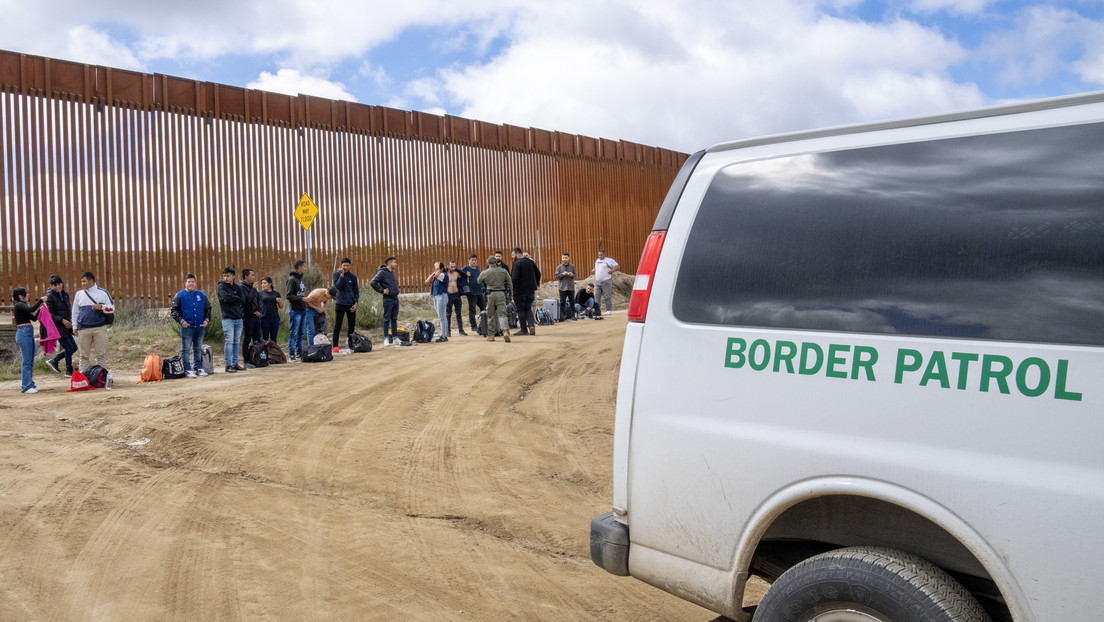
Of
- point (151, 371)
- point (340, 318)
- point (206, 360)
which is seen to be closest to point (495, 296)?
point (340, 318)

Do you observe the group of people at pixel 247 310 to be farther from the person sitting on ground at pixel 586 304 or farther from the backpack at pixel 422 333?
the person sitting on ground at pixel 586 304

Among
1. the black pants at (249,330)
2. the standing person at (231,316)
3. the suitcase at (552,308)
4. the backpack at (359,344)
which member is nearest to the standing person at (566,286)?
the suitcase at (552,308)

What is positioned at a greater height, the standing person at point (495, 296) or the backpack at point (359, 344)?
the standing person at point (495, 296)

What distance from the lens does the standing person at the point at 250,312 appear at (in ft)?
46.7

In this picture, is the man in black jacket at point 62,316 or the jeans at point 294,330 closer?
the man in black jacket at point 62,316

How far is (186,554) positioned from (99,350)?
8972mm

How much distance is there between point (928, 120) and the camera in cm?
269

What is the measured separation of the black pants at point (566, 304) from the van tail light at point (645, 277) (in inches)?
691

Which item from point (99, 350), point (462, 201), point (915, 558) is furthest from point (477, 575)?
point (462, 201)

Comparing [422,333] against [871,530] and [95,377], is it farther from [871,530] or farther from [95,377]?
[871,530]

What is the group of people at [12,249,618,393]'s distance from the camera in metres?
12.7

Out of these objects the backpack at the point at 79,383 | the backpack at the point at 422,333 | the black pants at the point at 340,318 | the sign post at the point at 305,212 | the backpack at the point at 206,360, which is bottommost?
the backpack at the point at 79,383

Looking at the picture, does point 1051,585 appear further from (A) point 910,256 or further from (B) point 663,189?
(B) point 663,189

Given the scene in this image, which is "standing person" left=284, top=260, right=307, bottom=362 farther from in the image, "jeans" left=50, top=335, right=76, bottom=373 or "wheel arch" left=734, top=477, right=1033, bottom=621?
"wheel arch" left=734, top=477, right=1033, bottom=621
